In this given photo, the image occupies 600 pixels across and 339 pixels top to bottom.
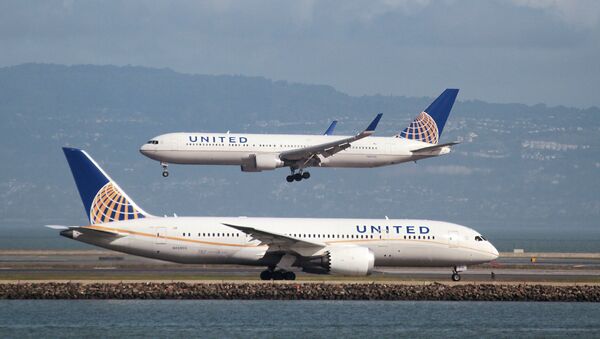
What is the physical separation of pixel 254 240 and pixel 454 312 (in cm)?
1064

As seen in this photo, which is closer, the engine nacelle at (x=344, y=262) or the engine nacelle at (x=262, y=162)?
the engine nacelle at (x=344, y=262)

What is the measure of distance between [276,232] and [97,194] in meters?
9.30

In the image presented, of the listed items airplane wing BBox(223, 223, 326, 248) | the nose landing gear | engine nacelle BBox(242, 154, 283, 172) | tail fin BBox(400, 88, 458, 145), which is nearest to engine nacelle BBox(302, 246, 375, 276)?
airplane wing BBox(223, 223, 326, 248)

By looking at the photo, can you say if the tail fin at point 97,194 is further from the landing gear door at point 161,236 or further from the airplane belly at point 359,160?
the airplane belly at point 359,160

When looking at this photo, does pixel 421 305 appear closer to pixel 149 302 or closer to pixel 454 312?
pixel 454 312

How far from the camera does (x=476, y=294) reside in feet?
206

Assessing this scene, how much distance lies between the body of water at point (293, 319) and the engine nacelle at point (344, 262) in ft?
5.81

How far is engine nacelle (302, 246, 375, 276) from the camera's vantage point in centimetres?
6209

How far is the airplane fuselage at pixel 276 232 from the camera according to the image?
62188 mm

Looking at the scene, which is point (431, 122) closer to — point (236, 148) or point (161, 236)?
point (236, 148)

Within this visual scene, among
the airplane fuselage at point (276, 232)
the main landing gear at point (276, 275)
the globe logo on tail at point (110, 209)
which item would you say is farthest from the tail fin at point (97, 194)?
the main landing gear at point (276, 275)

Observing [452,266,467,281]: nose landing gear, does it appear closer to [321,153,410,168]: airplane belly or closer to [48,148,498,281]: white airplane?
[48,148,498,281]: white airplane

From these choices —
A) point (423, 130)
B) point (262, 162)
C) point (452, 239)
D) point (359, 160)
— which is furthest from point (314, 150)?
point (423, 130)

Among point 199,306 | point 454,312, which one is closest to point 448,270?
point 454,312
